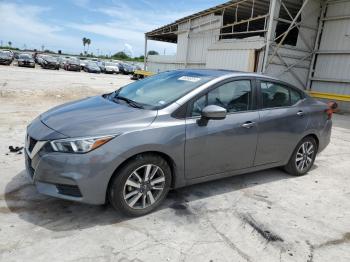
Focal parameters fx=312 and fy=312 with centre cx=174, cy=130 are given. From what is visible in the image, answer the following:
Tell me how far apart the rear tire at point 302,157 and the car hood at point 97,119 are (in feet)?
8.56

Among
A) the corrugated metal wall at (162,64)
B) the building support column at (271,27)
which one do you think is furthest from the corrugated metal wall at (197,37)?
the building support column at (271,27)

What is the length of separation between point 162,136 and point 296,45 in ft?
49.2

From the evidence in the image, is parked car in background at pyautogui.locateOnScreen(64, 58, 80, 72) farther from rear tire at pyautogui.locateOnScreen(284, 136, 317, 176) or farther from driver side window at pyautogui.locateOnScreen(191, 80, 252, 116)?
driver side window at pyautogui.locateOnScreen(191, 80, 252, 116)

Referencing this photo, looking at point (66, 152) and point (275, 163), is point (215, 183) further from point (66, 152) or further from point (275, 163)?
point (66, 152)

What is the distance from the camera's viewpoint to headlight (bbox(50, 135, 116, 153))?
2932 millimetres

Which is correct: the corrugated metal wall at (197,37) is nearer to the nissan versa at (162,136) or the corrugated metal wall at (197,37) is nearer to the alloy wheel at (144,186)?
the nissan versa at (162,136)

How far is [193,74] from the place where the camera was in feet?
13.5

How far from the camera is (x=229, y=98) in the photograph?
13.0 ft

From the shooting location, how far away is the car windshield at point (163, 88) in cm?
364

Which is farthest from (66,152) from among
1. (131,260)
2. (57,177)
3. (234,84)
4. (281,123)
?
(281,123)

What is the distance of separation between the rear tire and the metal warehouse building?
32.9ft

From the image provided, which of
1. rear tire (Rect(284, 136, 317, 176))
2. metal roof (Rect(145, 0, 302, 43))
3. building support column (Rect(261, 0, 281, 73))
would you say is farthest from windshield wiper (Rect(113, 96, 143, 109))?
metal roof (Rect(145, 0, 302, 43))

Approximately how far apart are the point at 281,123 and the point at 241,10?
48.3ft

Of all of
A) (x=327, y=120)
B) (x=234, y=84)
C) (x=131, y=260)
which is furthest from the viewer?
(x=327, y=120)
